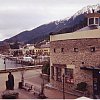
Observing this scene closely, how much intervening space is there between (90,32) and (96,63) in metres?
2.60

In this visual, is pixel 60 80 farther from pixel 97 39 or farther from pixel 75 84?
pixel 97 39

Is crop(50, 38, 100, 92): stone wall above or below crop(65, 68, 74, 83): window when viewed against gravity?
above

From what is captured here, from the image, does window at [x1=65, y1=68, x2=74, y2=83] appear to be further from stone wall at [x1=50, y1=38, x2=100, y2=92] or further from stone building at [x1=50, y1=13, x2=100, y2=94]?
stone wall at [x1=50, y1=38, x2=100, y2=92]

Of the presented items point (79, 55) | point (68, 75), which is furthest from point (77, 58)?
point (68, 75)

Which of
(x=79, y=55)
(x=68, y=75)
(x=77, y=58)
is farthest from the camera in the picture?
(x=68, y=75)

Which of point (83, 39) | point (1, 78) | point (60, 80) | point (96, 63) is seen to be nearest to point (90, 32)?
point (83, 39)

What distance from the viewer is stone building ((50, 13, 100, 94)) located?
2391cm

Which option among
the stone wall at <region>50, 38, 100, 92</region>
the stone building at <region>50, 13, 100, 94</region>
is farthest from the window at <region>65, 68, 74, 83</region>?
the stone wall at <region>50, 38, 100, 92</region>

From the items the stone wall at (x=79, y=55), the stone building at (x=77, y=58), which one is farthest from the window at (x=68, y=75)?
the stone wall at (x=79, y=55)

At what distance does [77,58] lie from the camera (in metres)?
25.8

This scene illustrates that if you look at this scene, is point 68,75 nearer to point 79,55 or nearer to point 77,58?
point 77,58

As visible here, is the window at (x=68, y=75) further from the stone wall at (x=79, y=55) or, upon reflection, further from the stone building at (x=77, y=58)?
the stone wall at (x=79, y=55)

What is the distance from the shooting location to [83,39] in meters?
25.0

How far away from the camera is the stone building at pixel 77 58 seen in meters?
23.9
